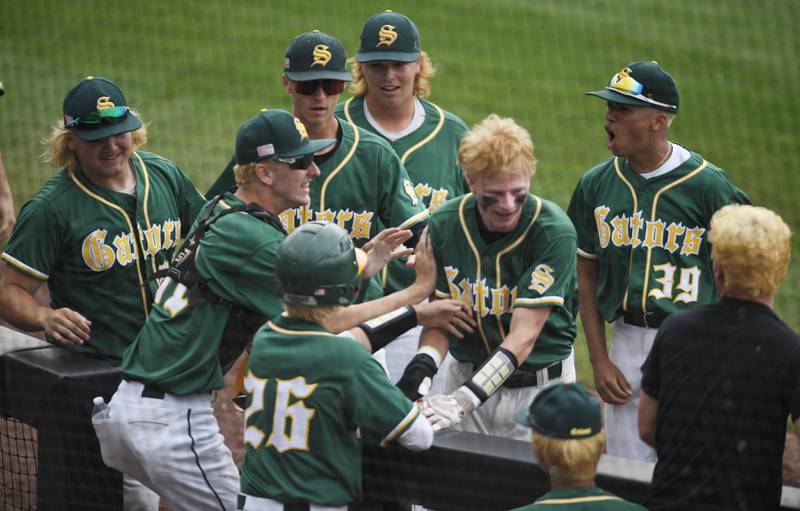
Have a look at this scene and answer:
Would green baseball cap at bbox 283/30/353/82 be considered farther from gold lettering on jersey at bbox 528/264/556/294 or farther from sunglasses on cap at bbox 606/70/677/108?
gold lettering on jersey at bbox 528/264/556/294

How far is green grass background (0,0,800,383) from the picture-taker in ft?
34.8

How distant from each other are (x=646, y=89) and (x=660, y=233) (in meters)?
0.54

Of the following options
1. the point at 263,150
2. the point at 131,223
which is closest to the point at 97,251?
the point at 131,223

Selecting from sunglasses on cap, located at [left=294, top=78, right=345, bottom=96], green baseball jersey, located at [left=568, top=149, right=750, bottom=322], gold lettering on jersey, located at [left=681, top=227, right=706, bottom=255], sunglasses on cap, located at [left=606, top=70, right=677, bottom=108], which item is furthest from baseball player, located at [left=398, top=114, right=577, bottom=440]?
sunglasses on cap, located at [left=294, top=78, right=345, bottom=96]

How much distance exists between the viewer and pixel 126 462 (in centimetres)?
369

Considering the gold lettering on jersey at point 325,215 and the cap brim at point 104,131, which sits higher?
the cap brim at point 104,131

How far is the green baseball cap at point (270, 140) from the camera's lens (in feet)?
12.0

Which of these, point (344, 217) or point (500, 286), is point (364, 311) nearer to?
point (500, 286)

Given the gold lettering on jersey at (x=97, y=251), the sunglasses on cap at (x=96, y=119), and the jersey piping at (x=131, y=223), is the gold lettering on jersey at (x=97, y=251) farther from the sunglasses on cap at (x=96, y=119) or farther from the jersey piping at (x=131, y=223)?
→ the sunglasses on cap at (x=96, y=119)

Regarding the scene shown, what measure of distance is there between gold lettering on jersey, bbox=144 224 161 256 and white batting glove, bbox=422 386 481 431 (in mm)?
1271

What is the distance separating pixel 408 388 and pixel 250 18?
417 inches

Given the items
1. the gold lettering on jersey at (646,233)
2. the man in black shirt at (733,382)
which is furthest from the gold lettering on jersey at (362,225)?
the man in black shirt at (733,382)

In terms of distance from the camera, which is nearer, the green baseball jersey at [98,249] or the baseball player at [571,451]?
the baseball player at [571,451]

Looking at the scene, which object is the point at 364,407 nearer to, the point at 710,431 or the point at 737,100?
the point at 710,431
